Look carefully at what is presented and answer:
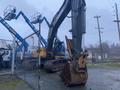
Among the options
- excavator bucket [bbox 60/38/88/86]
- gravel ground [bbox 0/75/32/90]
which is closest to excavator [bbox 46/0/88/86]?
excavator bucket [bbox 60/38/88/86]

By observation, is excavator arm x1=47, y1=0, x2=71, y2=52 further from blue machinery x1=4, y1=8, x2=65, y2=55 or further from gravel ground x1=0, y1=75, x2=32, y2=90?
gravel ground x1=0, y1=75, x2=32, y2=90

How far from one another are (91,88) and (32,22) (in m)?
29.5

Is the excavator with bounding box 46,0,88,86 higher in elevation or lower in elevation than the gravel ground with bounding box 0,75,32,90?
higher

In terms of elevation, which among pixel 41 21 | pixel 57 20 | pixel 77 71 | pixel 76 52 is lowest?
pixel 77 71

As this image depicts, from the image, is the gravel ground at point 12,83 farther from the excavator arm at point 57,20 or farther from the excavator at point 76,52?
the excavator arm at point 57,20

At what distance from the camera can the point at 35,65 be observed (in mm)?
27672

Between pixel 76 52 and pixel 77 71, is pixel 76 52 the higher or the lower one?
the higher one

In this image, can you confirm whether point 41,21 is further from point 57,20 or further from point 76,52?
point 76,52

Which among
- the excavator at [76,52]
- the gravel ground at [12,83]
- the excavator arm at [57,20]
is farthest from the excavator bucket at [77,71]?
the excavator arm at [57,20]

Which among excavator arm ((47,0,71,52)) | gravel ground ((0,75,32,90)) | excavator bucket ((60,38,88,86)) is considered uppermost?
excavator arm ((47,0,71,52))

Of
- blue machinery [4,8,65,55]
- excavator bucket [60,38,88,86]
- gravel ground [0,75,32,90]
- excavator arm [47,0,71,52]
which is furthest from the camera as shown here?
blue machinery [4,8,65,55]

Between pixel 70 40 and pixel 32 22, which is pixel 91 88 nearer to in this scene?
pixel 70 40

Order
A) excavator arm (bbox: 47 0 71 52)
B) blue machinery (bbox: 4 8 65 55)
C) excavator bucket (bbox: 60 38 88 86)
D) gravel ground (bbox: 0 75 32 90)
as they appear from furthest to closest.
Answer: blue machinery (bbox: 4 8 65 55), excavator arm (bbox: 47 0 71 52), excavator bucket (bbox: 60 38 88 86), gravel ground (bbox: 0 75 32 90)

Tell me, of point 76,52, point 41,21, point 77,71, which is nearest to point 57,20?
point 76,52
